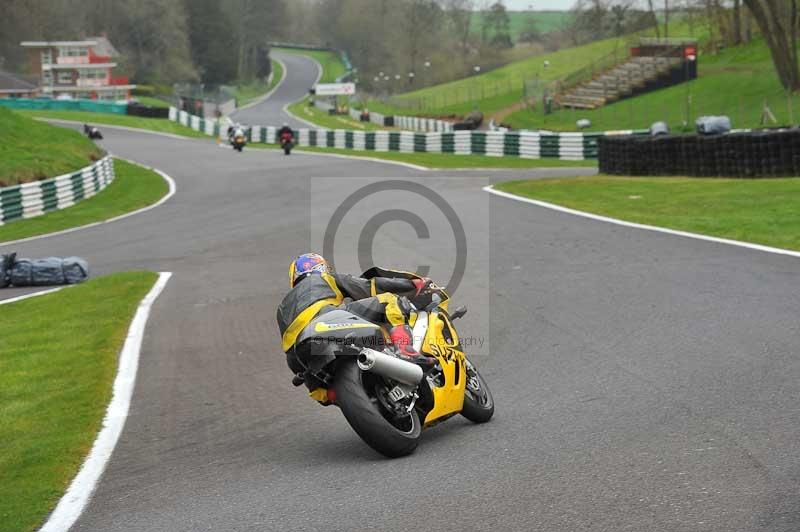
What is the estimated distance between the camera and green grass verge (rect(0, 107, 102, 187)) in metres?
30.2

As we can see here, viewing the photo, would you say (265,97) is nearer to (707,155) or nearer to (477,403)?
(707,155)

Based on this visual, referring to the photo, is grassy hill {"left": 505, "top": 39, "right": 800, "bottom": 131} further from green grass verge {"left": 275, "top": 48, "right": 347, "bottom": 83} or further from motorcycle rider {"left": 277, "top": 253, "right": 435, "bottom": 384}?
green grass verge {"left": 275, "top": 48, "right": 347, "bottom": 83}

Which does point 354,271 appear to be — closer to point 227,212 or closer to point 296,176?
point 227,212

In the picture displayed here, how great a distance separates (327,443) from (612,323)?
391 centimetres

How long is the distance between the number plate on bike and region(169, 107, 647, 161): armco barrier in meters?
28.4

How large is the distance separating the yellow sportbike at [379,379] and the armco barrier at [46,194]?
20.3m

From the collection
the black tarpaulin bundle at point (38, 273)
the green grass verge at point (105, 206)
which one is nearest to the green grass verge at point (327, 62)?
the green grass verge at point (105, 206)

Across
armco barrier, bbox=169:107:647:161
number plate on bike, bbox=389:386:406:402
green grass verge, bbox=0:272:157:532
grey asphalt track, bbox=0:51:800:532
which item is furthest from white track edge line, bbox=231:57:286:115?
number plate on bike, bbox=389:386:406:402

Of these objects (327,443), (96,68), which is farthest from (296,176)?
(96,68)

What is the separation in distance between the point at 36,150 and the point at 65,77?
84.0 metres

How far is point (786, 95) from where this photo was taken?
4312cm

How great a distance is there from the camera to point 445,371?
7.05 metres

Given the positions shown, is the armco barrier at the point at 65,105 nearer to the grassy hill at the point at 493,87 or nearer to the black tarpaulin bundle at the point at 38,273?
the grassy hill at the point at 493,87

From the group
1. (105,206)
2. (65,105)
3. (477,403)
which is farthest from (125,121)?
(477,403)
